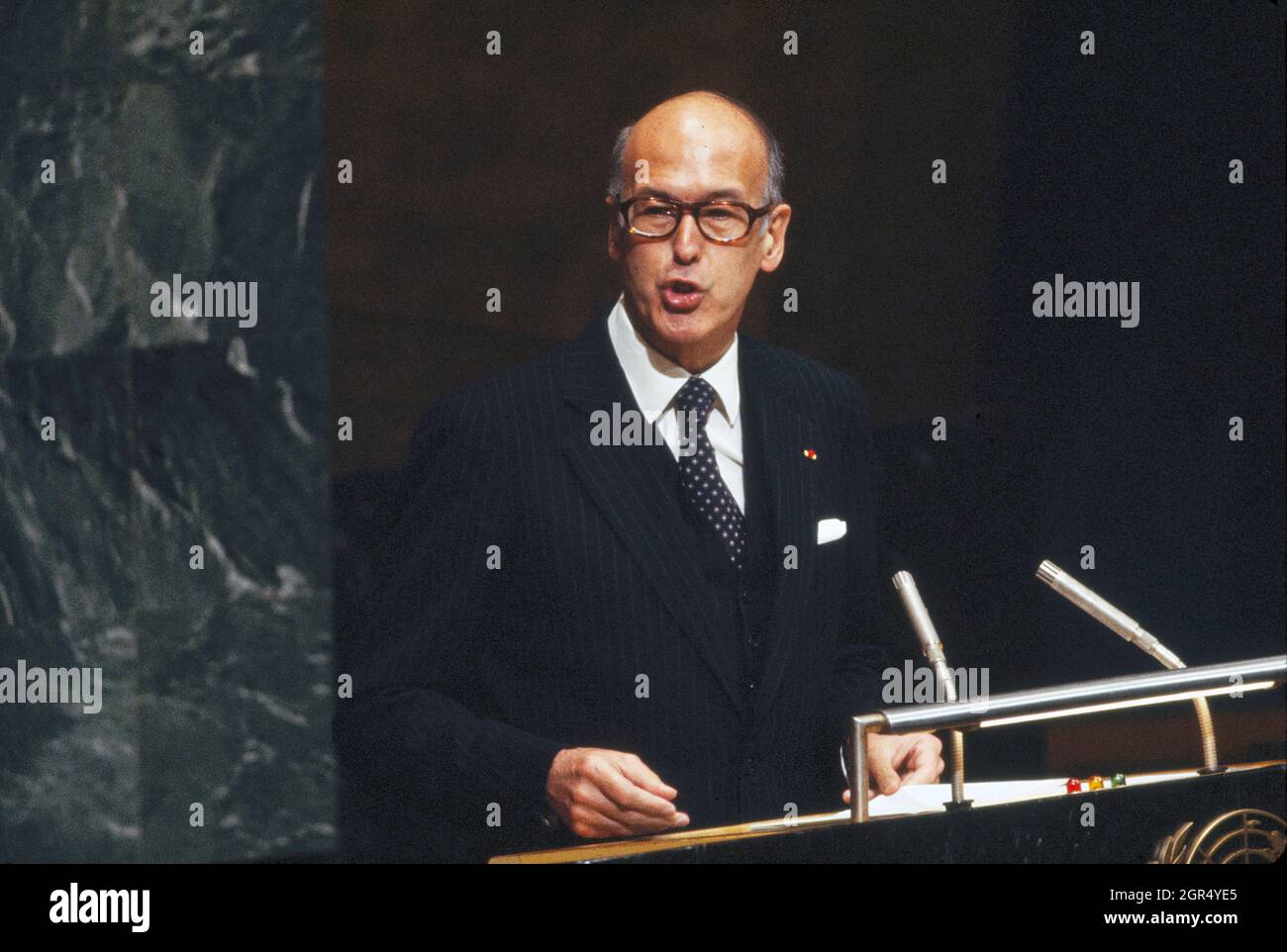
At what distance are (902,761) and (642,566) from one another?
67cm

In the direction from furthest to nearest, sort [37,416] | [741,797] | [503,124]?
1. [37,416]
2. [503,124]
3. [741,797]

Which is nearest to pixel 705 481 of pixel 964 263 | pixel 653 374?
pixel 653 374

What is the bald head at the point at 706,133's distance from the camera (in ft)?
11.8

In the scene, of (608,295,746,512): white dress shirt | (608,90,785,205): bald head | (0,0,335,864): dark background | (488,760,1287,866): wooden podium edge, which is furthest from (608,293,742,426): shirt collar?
(488,760,1287,866): wooden podium edge

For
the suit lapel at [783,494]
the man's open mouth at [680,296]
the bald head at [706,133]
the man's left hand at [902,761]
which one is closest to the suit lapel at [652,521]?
the suit lapel at [783,494]

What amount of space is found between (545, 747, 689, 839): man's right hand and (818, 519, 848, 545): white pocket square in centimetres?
71

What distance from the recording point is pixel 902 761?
126 inches

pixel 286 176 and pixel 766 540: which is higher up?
pixel 286 176

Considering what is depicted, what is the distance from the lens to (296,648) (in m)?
3.79

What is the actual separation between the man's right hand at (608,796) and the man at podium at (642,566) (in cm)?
6

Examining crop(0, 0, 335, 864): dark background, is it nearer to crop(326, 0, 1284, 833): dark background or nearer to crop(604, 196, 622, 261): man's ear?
crop(326, 0, 1284, 833): dark background

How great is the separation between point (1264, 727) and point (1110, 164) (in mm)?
1383
